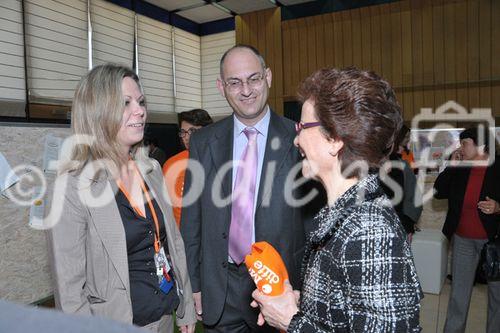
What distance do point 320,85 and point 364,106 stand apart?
157 millimetres

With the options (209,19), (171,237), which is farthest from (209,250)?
(209,19)

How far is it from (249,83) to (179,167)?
1.37 meters

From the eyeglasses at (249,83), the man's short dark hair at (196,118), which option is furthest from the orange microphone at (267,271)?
the man's short dark hair at (196,118)

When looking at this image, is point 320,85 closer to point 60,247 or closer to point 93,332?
point 93,332

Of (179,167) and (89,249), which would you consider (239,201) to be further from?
(179,167)

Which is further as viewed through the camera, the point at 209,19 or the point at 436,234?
the point at 209,19

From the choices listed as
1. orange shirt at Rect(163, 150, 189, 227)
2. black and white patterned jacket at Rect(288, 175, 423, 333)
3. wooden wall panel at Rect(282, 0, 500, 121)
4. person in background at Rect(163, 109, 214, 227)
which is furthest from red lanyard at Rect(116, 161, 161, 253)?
wooden wall panel at Rect(282, 0, 500, 121)

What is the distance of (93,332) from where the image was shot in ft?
1.09

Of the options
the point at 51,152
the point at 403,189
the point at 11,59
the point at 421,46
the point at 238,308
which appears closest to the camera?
the point at 238,308

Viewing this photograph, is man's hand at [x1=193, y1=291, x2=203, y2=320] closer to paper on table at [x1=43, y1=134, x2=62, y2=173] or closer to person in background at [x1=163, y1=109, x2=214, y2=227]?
person in background at [x1=163, y1=109, x2=214, y2=227]

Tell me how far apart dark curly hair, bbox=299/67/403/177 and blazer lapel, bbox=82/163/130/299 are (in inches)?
33.8

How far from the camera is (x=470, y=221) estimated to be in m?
3.04

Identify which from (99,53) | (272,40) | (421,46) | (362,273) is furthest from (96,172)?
(272,40)

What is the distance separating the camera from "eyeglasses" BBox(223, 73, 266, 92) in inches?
76.8
